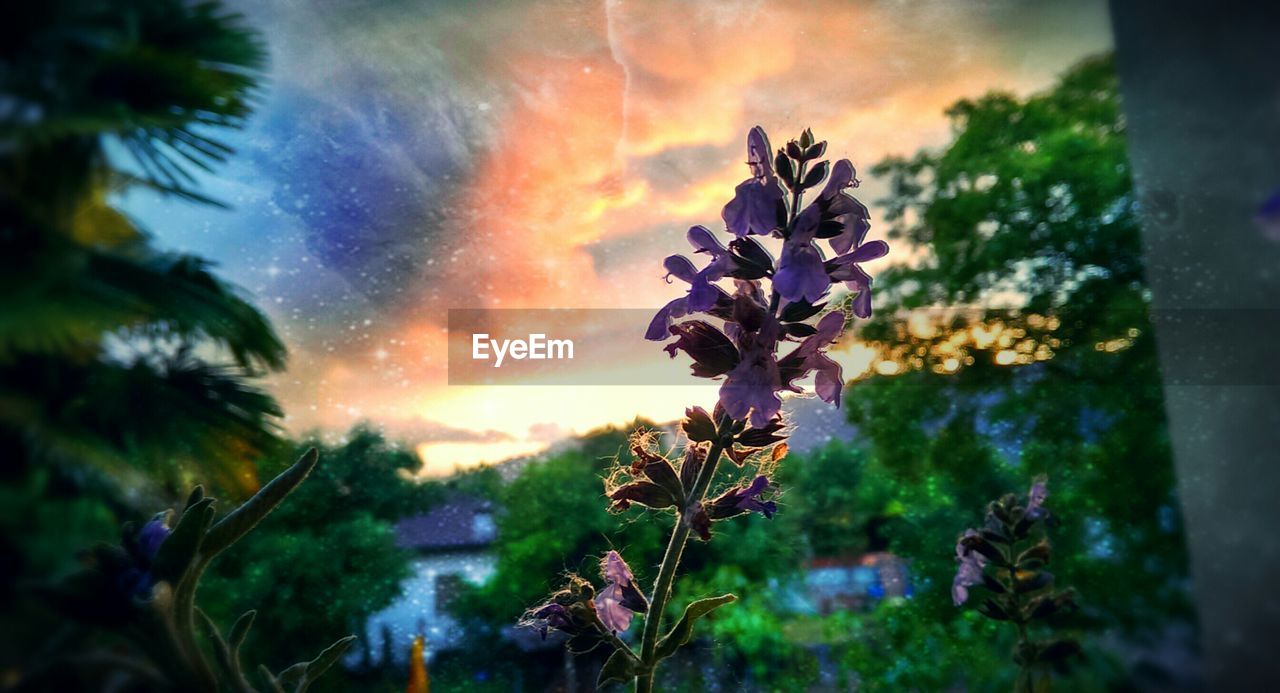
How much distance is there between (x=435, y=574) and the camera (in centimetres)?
128

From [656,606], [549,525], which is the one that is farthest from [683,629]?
[549,525]

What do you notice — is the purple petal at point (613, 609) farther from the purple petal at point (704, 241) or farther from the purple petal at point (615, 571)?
the purple petal at point (704, 241)

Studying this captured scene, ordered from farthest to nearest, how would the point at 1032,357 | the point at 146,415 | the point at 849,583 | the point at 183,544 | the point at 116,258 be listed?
the point at 1032,357, the point at 849,583, the point at 146,415, the point at 116,258, the point at 183,544

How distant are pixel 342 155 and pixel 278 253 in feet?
0.57

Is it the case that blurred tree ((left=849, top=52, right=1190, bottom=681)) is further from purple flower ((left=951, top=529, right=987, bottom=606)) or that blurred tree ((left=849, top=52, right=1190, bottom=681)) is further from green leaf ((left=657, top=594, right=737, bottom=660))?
green leaf ((left=657, top=594, right=737, bottom=660))

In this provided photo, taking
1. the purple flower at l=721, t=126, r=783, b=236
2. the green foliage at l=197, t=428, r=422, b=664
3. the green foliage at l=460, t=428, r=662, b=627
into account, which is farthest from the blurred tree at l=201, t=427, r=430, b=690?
the purple flower at l=721, t=126, r=783, b=236

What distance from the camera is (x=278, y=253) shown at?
1.13 metres

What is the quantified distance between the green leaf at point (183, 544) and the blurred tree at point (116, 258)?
12cm

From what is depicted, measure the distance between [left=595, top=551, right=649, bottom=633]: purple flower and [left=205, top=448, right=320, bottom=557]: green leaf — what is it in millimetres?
178

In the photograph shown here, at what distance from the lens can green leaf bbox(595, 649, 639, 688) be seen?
37 cm

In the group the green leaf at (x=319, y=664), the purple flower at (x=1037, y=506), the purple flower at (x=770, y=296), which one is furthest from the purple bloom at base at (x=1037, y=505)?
the green leaf at (x=319, y=664)

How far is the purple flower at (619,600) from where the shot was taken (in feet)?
1.44

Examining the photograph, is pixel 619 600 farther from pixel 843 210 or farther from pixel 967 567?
pixel 967 567

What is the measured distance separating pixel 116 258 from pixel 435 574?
0.80 meters
